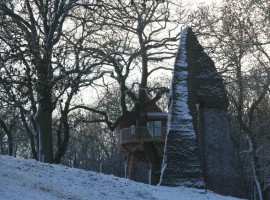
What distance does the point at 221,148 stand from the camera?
58.1ft

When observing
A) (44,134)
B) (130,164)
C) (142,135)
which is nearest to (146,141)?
(142,135)

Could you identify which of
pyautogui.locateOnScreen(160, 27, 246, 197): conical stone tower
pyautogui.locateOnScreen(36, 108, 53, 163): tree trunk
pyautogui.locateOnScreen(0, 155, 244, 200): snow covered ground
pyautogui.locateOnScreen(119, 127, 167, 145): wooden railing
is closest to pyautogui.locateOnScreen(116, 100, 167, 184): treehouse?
pyautogui.locateOnScreen(119, 127, 167, 145): wooden railing

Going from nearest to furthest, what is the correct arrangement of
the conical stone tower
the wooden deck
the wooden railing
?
the conical stone tower
the wooden railing
the wooden deck

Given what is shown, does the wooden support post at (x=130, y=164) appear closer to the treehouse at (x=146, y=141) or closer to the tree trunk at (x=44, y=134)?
the treehouse at (x=146, y=141)

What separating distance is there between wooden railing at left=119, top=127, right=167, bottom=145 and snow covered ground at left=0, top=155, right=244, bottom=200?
18975 millimetres

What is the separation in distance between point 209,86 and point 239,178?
10.1 feet

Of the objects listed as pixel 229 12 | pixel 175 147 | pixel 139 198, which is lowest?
pixel 139 198

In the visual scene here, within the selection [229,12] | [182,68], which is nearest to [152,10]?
[229,12]

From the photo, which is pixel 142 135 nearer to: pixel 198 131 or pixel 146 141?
pixel 146 141

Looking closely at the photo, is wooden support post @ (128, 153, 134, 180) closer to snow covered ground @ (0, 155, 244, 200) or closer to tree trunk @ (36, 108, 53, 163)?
tree trunk @ (36, 108, 53, 163)

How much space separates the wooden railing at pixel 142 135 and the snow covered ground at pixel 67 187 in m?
19.0

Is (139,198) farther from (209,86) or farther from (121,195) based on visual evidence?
(209,86)

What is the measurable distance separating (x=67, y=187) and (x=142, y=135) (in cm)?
2361

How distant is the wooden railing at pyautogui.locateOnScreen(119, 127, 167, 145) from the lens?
36.2 meters
